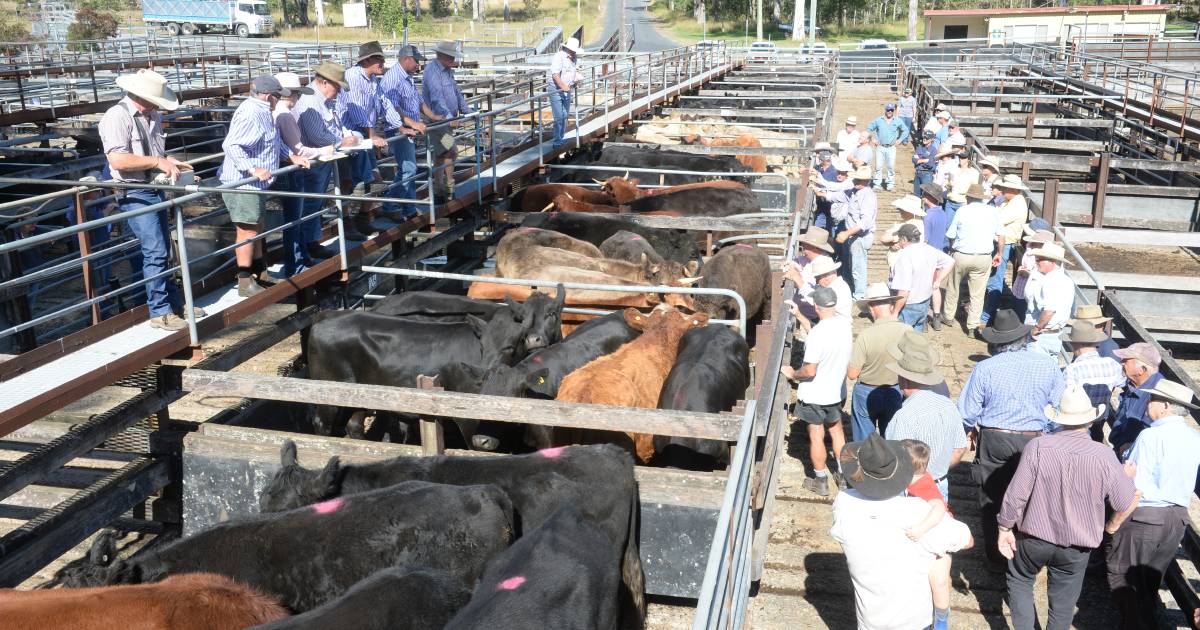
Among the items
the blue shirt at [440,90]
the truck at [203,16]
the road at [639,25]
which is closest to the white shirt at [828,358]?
the blue shirt at [440,90]

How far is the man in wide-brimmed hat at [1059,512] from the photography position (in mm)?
5422

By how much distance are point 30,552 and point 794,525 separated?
481 cm

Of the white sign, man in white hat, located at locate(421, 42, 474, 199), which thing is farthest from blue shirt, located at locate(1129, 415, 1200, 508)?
the white sign

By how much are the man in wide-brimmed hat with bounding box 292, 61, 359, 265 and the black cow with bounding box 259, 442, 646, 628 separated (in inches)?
119

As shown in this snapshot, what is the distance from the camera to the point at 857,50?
5247 cm

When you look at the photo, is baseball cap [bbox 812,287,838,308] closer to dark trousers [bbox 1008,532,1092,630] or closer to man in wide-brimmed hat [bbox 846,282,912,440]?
man in wide-brimmed hat [bbox 846,282,912,440]

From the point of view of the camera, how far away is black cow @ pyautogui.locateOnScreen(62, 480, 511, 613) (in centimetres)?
484

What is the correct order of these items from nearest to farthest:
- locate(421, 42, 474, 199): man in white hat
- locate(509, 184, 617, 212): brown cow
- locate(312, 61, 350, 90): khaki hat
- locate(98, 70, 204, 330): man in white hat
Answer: locate(98, 70, 204, 330): man in white hat, locate(312, 61, 350, 90): khaki hat, locate(421, 42, 474, 199): man in white hat, locate(509, 184, 617, 212): brown cow

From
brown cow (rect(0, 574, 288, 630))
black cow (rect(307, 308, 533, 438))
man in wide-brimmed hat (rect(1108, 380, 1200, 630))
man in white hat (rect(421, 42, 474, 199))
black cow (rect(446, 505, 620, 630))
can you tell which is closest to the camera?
brown cow (rect(0, 574, 288, 630))

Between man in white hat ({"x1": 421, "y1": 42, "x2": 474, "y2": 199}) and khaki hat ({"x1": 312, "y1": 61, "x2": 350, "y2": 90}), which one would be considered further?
man in white hat ({"x1": 421, "y1": 42, "x2": 474, "y2": 199})

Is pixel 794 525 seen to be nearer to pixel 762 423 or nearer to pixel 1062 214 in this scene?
pixel 762 423

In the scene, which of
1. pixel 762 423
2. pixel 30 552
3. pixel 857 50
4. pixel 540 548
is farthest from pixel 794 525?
pixel 857 50

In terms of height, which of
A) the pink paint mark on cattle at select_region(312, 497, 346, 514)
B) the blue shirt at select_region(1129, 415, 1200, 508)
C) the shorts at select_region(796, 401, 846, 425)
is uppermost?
the pink paint mark on cattle at select_region(312, 497, 346, 514)

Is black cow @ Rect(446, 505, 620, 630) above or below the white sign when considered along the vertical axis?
below
